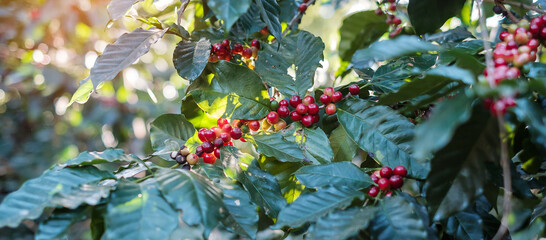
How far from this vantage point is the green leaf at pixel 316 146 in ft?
2.17

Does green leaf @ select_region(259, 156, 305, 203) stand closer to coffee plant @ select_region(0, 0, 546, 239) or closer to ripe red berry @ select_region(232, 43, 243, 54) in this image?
coffee plant @ select_region(0, 0, 546, 239)

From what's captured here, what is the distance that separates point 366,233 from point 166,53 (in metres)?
2.25

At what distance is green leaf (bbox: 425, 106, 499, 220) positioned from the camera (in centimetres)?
46

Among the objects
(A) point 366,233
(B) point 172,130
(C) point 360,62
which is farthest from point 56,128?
(A) point 366,233

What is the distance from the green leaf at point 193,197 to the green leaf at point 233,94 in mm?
192

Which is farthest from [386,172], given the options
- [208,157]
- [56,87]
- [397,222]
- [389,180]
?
[56,87]

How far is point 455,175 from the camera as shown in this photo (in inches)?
18.7

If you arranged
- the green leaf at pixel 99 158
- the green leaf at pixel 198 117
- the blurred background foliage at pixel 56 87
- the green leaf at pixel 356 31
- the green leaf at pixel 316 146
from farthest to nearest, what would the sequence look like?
the blurred background foliage at pixel 56 87
the green leaf at pixel 356 31
the green leaf at pixel 198 117
the green leaf at pixel 316 146
the green leaf at pixel 99 158

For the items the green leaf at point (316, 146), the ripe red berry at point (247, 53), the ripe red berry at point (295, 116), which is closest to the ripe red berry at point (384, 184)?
the green leaf at point (316, 146)

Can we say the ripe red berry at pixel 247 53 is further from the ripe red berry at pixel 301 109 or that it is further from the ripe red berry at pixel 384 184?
the ripe red berry at pixel 384 184

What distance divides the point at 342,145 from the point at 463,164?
11.3 inches

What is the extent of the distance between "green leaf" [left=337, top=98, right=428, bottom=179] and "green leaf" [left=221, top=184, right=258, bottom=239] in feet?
0.66

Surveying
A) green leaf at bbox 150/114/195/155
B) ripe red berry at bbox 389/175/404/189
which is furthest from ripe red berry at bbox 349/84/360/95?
green leaf at bbox 150/114/195/155

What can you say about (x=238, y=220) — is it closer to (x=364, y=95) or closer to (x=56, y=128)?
(x=364, y=95)
